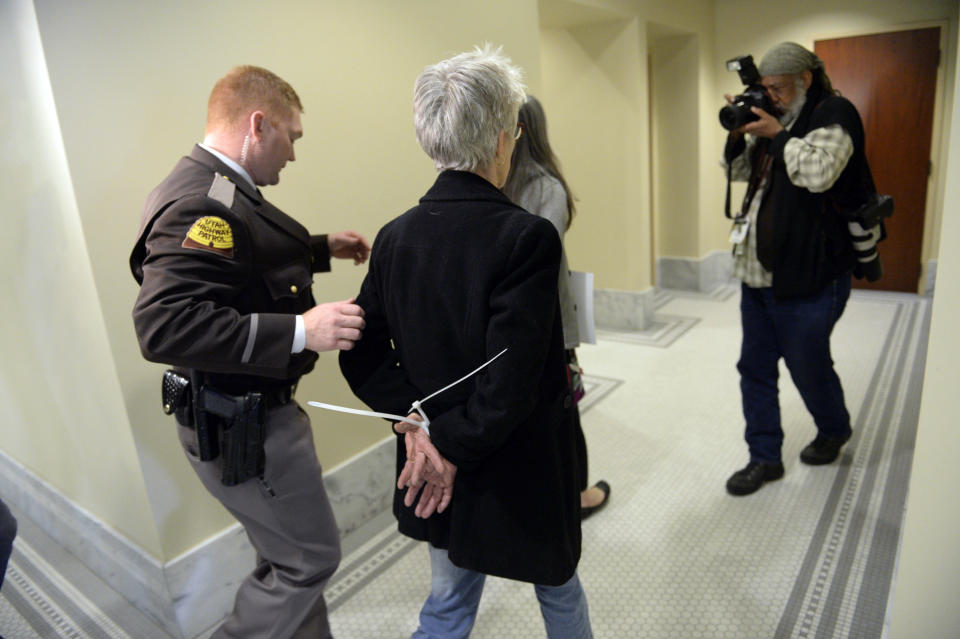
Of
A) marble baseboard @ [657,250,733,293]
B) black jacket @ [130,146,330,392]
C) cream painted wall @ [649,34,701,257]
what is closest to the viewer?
black jacket @ [130,146,330,392]

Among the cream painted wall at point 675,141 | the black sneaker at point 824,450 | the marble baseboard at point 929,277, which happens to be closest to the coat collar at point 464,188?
the black sneaker at point 824,450

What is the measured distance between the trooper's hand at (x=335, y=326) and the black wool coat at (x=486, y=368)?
38 millimetres

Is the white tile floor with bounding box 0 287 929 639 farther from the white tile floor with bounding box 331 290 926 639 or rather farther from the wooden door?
the wooden door

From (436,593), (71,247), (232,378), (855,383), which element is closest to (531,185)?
(232,378)

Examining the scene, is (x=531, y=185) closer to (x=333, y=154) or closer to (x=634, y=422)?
(x=333, y=154)

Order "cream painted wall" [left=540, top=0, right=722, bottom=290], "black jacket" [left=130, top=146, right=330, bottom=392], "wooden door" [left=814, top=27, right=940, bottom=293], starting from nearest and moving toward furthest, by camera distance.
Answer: "black jacket" [left=130, top=146, right=330, bottom=392], "cream painted wall" [left=540, top=0, right=722, bottom=290], "wooden door" [left=814, top=27, right=940, bottom=293]

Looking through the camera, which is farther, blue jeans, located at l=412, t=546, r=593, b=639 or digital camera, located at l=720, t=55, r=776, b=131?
digital camera, located at l=720, t=55, r=776, b=131

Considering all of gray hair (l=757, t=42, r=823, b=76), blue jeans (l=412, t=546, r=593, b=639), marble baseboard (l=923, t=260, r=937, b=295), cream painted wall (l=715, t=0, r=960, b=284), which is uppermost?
cream painted wall (l=715, t=0, r=960, b=284)

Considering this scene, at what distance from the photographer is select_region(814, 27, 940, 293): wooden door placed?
14.4 ft

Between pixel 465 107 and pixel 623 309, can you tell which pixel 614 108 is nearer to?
pixel 623 309

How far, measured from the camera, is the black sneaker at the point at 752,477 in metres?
2.30

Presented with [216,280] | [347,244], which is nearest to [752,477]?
[347,244]

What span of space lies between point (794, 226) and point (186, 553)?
2084 mm

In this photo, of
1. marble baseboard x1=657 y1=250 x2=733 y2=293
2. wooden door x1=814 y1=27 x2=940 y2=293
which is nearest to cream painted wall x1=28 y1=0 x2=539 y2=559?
marble baseboard x1=657 y1=250 x2=733 y2=293
